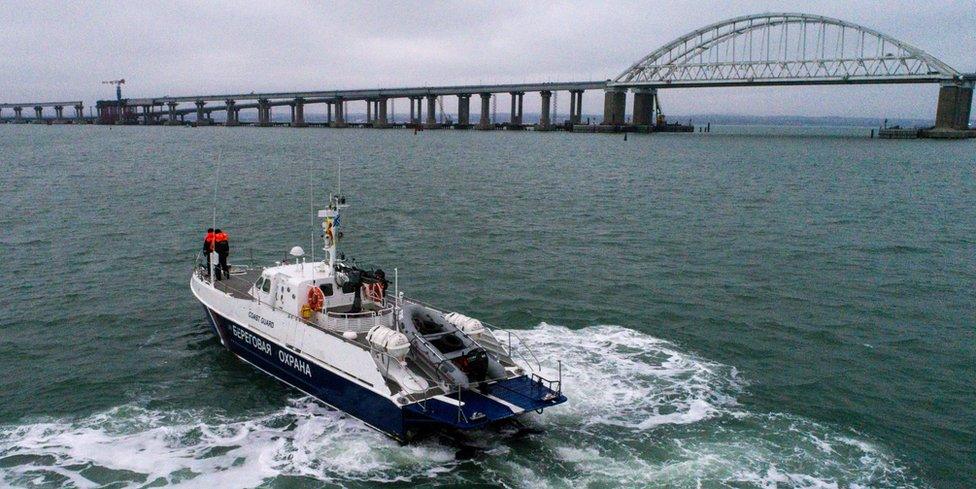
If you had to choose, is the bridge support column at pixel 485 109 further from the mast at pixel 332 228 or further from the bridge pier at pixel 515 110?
the mast at pixel 332 228

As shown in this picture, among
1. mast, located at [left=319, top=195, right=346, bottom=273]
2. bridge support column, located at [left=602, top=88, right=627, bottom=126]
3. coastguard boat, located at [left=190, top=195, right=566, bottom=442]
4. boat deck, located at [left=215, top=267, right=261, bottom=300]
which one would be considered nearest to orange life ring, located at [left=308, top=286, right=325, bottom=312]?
coastguard boat, located at [left=190, top=195, right=566, bottom=442]

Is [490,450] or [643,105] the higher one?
[643,105]

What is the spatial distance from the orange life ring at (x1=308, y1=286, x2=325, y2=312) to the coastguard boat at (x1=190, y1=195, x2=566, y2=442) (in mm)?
25

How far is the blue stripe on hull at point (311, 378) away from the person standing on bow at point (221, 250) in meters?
1.42

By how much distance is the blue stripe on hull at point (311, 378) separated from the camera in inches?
536

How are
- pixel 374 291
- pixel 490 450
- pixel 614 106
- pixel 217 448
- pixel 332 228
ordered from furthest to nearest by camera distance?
pixel 614 106 < pixel 332 228 < pixel 374 291 < pixel 217 448 < pixel 490 450

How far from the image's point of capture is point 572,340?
19.8 meters

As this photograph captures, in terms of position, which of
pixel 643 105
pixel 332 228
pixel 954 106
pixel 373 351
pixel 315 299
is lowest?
pixel 373 351

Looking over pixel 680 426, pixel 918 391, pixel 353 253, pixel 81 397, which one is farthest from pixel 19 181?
pixel 918 391

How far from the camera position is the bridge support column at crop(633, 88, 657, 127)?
563 feet

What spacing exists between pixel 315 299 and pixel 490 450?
5.84 m

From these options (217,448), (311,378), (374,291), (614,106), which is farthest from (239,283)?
(614,106)

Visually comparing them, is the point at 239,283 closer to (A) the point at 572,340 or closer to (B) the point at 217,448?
(B) the point at 217,448

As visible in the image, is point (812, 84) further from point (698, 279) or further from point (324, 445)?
point (324, 445)
